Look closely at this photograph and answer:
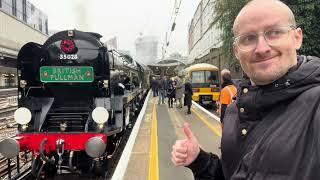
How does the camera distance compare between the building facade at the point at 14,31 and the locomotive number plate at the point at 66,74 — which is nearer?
the locomotive number plate at the point at 66,74

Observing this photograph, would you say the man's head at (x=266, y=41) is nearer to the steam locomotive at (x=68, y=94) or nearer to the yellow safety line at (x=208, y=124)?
the steam locomotive at (x=68, y=94)

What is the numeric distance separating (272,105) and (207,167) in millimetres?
735

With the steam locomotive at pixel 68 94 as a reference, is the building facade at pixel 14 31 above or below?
above

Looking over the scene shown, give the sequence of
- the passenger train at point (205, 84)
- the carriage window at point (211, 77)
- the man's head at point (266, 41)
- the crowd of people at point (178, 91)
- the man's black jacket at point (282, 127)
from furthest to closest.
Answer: the carriage window at point (211, 77) < the passenger train at point (205, 84) < the crowd of people at point (178, 91) < the man's head at point (266, 41) < the man's black jacket at point (282, 127)

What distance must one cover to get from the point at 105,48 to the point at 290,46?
7745mm

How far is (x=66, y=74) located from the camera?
372 inches

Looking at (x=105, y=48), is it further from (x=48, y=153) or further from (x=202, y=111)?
(x=202, y=111)

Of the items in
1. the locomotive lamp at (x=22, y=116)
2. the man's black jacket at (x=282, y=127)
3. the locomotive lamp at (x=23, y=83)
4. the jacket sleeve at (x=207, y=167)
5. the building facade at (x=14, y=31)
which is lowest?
the locomotive lamp at (x=22, y=116)

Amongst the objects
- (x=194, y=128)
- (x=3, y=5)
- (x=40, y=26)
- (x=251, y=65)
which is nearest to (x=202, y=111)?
(x=194, y=128)

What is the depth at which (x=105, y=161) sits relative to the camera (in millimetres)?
9195

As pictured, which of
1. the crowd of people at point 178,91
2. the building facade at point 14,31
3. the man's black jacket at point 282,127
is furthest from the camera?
the building facade at point 14,31

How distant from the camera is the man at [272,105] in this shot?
4.98 ft

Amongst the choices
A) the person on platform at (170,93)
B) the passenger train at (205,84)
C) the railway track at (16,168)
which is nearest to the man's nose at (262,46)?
the railway track at (16,168)

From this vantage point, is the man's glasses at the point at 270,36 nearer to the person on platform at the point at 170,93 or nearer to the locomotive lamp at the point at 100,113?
the locomotive lamp at the point at 100,113
